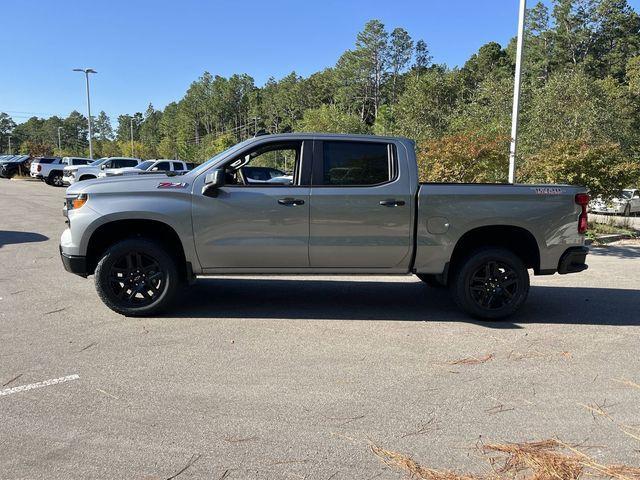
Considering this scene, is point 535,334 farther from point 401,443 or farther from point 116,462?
point 116,462

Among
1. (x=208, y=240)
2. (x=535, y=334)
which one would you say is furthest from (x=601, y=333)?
(x=208, y=240)

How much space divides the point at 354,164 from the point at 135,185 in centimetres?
237

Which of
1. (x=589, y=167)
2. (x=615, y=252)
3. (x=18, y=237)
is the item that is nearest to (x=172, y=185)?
(x=18, y=237)

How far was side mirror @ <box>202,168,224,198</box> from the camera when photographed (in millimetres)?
5266

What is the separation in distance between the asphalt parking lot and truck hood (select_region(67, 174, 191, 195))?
141cm

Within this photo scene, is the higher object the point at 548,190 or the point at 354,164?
the point at 354,164

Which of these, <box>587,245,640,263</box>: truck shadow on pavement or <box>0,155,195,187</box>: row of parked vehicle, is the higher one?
<box>0,155,195,187</box>: row of parked vehicle

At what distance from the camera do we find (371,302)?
652 centimetres

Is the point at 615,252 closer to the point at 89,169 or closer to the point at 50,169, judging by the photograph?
the point at 89,169

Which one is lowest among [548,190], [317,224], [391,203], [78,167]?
[317,224]

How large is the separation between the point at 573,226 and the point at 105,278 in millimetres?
5123

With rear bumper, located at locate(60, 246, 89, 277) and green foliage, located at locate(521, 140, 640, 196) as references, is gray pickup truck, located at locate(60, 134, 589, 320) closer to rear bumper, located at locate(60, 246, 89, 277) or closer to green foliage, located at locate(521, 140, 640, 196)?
rear bumper, located at locate(60, 246, 89, 277)

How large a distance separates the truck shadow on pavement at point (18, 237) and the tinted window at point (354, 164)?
7.99 metres

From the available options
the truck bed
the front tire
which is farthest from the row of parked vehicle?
the truck bed
